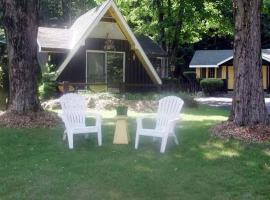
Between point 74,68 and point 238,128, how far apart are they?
12360 millimetres

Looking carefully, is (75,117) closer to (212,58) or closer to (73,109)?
(73,109)

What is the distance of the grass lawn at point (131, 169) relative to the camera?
531cm

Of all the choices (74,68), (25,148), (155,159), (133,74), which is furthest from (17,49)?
(133,74)

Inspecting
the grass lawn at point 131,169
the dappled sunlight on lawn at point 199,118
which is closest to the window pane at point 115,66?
the dappled sunlight on lawn at point 199,118

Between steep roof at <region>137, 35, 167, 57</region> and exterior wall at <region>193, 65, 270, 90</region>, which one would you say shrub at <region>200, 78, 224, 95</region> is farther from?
steep roof at <region>137, 35, 167, 57</region>

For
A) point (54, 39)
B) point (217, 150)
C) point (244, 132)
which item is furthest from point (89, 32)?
point (217, 150)

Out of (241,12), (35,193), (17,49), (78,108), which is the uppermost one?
(241,12)

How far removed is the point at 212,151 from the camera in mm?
7793

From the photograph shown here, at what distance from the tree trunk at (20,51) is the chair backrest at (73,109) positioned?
2.19 metres

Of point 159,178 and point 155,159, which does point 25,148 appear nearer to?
point 155,159

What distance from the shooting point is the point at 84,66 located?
20.4m

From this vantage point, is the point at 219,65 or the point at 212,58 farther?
the point at 212,58

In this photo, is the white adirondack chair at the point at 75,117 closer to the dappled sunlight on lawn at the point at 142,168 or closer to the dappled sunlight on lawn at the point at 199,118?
the dappled sunlight on lawn at the point at 142,168

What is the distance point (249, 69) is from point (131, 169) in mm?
Result: 4044
